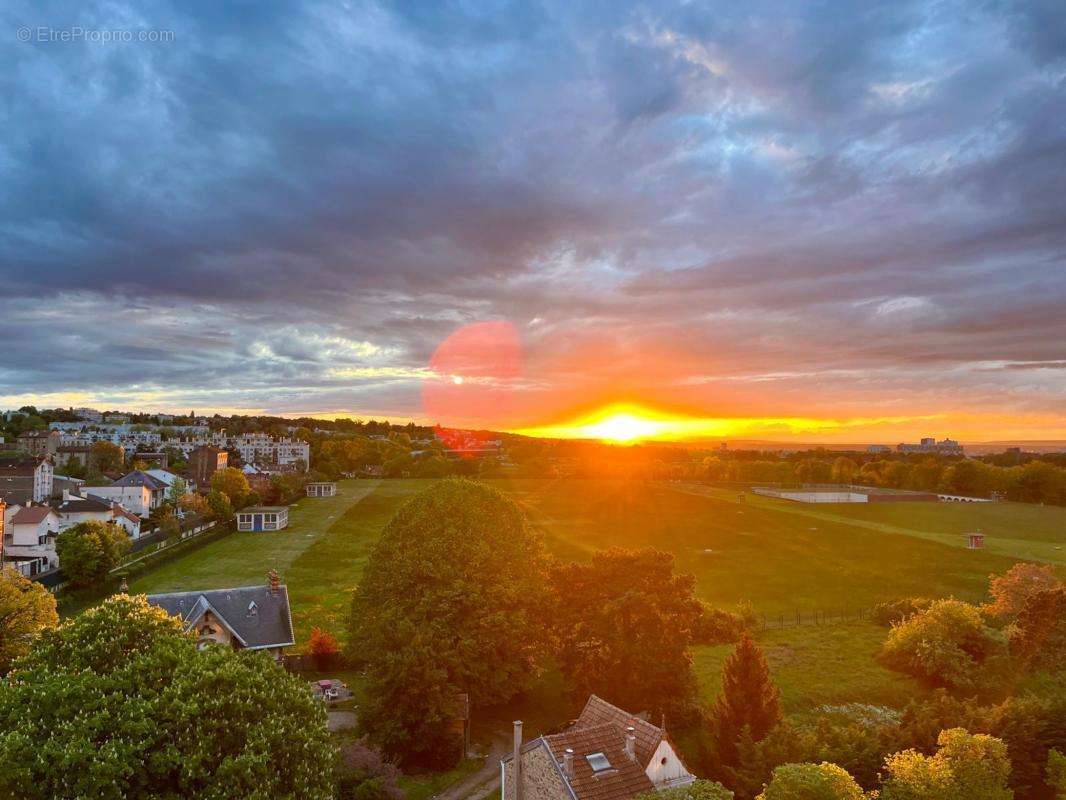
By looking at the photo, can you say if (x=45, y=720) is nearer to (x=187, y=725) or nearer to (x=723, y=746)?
(x=187, y=725)

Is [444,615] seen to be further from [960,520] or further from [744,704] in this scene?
[960,520]

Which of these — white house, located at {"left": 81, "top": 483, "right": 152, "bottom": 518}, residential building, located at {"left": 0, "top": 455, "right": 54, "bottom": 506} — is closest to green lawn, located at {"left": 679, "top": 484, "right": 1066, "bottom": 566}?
white house, located at {"left": 81, "top": 483, "right": 152, "bottom": 518}

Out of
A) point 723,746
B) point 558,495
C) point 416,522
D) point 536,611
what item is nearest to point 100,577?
point 416,522

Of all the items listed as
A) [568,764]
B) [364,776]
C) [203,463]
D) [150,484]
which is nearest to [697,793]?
[568,764]

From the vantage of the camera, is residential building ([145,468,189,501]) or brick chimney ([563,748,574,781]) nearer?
brick chimney ([563,748,574,781])

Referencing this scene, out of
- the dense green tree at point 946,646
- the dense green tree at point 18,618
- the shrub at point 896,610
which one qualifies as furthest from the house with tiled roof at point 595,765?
the shrub at point 896,610

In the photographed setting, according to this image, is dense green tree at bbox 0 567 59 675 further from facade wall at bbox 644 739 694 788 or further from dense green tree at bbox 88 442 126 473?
dense green tree at bbox 88 442 126 473
